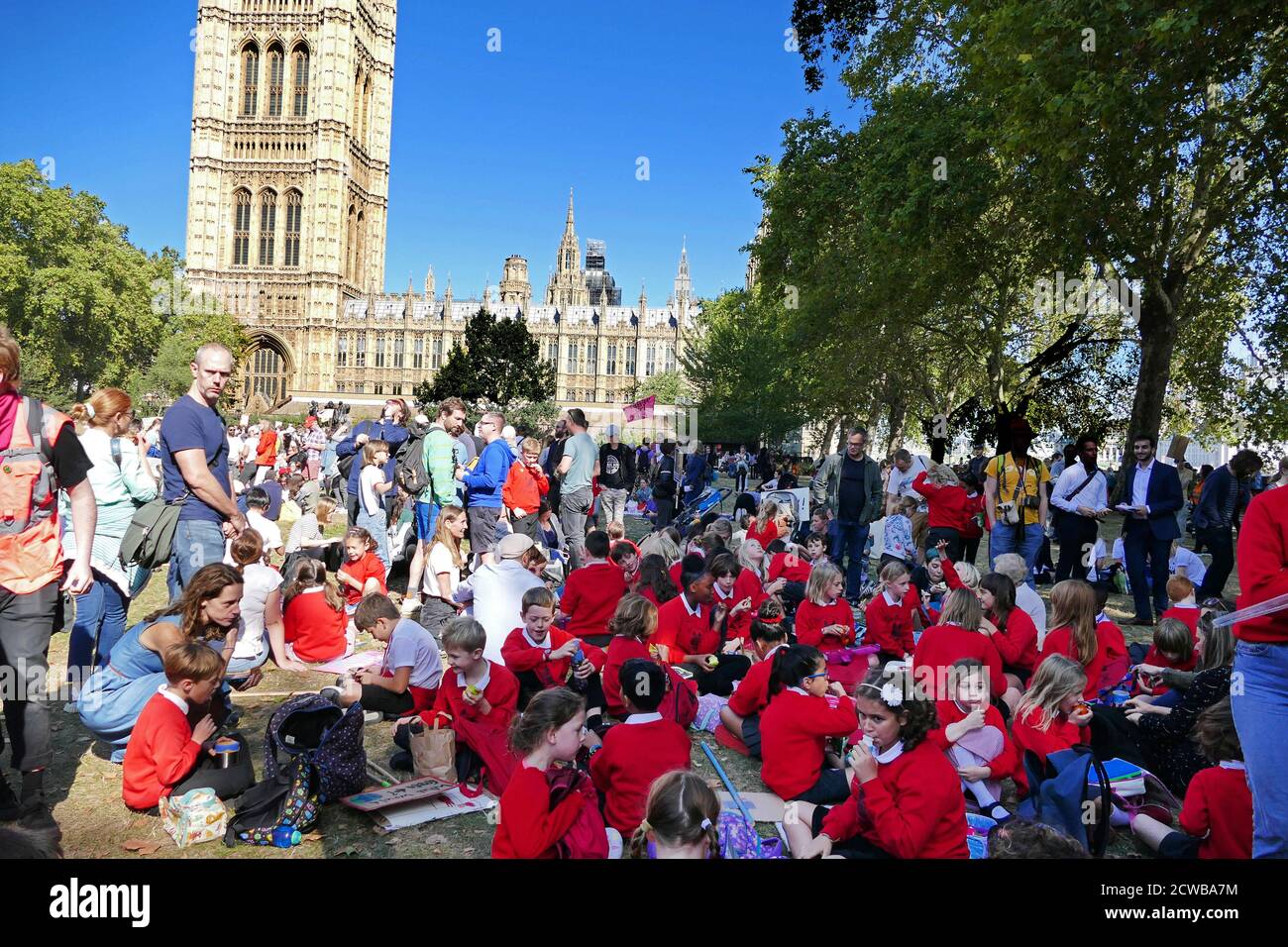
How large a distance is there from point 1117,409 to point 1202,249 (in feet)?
30.0

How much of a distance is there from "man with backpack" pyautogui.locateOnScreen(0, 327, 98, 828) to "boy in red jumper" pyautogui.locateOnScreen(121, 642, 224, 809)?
37 cm

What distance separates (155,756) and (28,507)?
1.34 metres

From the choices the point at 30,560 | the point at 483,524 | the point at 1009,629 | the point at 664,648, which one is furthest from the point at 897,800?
the point at 483,524

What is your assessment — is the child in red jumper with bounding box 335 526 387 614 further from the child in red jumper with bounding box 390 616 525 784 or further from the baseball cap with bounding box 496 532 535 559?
the child in red jumper with bounding box 390 616 525 784

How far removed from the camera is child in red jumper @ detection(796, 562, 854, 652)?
22.8ft

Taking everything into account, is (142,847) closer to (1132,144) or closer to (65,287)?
(1132,144)

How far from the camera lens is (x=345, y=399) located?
82.1 meters

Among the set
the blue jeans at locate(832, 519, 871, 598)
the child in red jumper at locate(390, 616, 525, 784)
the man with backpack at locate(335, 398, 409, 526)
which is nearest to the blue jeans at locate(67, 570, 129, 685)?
the child in red jumper at locate(390, 616, 525, 784)

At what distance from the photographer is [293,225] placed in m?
79.6

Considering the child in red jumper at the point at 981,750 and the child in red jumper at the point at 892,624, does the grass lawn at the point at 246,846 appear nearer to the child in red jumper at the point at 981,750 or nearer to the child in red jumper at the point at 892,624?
the child in red jumper at the point at 981,750

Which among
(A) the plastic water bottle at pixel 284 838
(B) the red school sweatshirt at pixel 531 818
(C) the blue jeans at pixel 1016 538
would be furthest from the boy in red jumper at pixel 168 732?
(C) the blue jeans at pixel 1016 538
